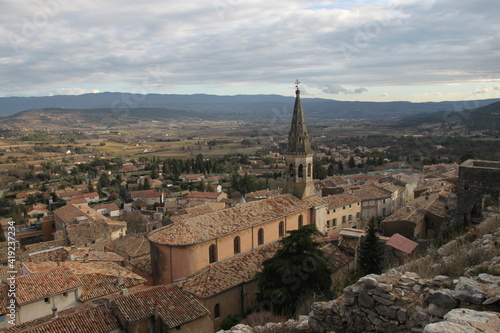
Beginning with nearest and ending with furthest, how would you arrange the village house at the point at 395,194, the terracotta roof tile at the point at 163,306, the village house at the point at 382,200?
1. the terracotta roof tile at the point at 163,306
2. the village house at the point at 382,200
3. the village house at the point at 395,194

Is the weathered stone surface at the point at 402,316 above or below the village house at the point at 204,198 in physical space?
above

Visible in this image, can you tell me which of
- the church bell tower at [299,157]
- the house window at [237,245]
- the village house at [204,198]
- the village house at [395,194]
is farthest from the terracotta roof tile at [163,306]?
the village house at [204,198]

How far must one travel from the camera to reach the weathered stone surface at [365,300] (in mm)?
7697

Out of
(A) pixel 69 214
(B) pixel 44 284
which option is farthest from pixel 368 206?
(A) pixel 69 214

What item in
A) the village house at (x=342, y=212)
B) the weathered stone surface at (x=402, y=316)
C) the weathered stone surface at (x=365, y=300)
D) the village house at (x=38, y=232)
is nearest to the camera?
the weathered stone surface at (x=402, y=316)

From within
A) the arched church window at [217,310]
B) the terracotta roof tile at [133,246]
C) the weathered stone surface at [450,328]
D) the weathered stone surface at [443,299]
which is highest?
the weathered stone surface at [450,328]

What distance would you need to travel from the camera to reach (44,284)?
1836 cm

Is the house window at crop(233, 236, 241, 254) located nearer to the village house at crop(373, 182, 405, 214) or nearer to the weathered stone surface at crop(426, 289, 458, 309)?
the weathered stone surface at crop(426, 289, 458, 309)

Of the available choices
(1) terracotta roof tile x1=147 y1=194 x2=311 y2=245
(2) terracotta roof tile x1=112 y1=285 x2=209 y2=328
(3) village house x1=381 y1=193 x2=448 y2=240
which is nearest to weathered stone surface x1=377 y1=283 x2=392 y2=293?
(2) terracotta roof tile x1=112 y1=285 x2=209 y2=328

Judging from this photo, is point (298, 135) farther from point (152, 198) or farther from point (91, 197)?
point (91, 197)

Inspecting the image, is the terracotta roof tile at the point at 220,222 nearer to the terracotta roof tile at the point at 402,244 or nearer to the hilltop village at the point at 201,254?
the hilltop village at the point at 201,254

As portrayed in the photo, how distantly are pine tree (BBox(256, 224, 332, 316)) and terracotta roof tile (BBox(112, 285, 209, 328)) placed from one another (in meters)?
3.36

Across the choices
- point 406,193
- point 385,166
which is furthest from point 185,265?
point 385,166

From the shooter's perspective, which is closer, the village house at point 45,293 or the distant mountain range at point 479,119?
the village house at point 45,293
